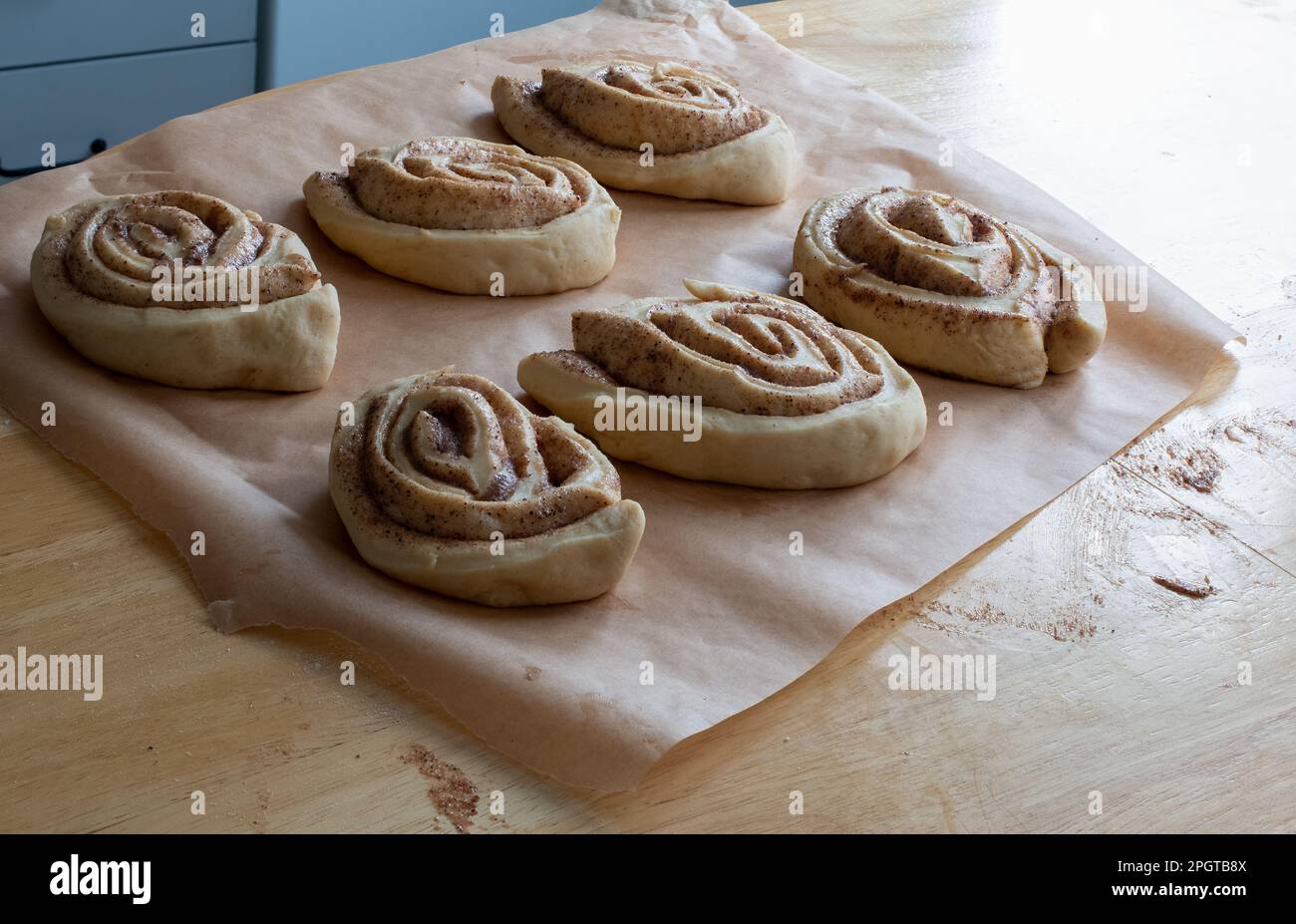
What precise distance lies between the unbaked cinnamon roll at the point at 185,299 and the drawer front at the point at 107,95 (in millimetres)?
1894

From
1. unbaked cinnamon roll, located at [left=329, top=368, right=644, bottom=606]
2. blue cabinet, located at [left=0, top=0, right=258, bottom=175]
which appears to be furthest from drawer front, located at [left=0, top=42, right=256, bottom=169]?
unbaked cinnamon roll, located at [left=329, top=368, right=644, bottom=606]

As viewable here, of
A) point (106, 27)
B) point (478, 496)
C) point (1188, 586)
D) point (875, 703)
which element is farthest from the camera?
point (106, 27)

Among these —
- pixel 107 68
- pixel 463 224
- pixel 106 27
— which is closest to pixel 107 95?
pixel 107 68

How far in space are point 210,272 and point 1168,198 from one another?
2.41 meters

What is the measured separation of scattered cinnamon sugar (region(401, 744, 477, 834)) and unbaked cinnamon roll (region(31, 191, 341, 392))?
37.0 inches

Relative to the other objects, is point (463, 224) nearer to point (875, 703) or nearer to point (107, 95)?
point (875, 703)

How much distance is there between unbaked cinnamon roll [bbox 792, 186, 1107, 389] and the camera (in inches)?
105

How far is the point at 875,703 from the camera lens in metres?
1.89

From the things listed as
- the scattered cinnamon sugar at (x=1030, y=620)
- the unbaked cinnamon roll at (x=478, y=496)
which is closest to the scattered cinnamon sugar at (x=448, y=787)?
the unbaked cinnamon roll at (x=478, y=496)

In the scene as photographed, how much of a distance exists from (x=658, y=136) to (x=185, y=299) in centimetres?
124

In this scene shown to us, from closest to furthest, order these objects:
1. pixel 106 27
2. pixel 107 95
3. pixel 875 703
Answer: pixel 875 703 < pixel 106 27 < pixel 107 95

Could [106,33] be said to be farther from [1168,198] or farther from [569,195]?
[1168,198]

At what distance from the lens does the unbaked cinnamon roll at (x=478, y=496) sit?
1.98 metres

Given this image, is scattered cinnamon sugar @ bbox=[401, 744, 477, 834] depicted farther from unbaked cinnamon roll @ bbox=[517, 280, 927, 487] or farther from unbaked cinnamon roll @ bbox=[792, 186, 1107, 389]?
unbaked cinnamon roll @ bbox=[792, 186, 1107, 389]
